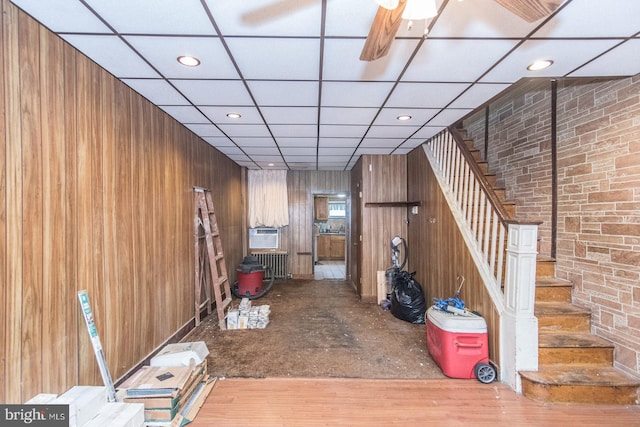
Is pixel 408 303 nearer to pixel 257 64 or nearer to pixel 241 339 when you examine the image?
pixel 241 339

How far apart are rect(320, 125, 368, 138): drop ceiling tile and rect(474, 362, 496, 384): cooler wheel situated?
267 centimetres

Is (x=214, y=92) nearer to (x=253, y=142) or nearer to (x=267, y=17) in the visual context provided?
(x=267, y=17)

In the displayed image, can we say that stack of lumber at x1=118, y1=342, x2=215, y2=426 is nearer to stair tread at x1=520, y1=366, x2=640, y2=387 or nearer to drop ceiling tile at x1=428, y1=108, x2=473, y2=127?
stair tread at x1=520, y1=366, x2=640, y2=387

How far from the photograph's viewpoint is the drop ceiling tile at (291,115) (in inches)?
106

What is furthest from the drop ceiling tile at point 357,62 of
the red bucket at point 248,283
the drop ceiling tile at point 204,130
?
the red bucket at point 248,283

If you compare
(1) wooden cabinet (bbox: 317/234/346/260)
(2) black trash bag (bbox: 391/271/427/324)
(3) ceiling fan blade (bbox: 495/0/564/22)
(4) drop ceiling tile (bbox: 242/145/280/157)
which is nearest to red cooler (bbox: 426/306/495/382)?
(2) black trash bag (bbox: 391/271/427/324)

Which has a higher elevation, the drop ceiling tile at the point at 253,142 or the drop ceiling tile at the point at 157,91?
the drop ceiling tile at the point at 157,91

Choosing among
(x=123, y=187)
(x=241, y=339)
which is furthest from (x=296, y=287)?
(x=123, y=187)

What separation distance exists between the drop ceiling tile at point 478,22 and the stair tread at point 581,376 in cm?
247

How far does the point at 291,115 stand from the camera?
113 inches

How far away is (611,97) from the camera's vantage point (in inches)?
91.0

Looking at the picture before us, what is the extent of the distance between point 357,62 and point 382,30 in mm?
740

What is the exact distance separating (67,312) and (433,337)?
295cm

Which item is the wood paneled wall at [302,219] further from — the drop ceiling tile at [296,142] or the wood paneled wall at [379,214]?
the drop ceiling tile at [296,142]
